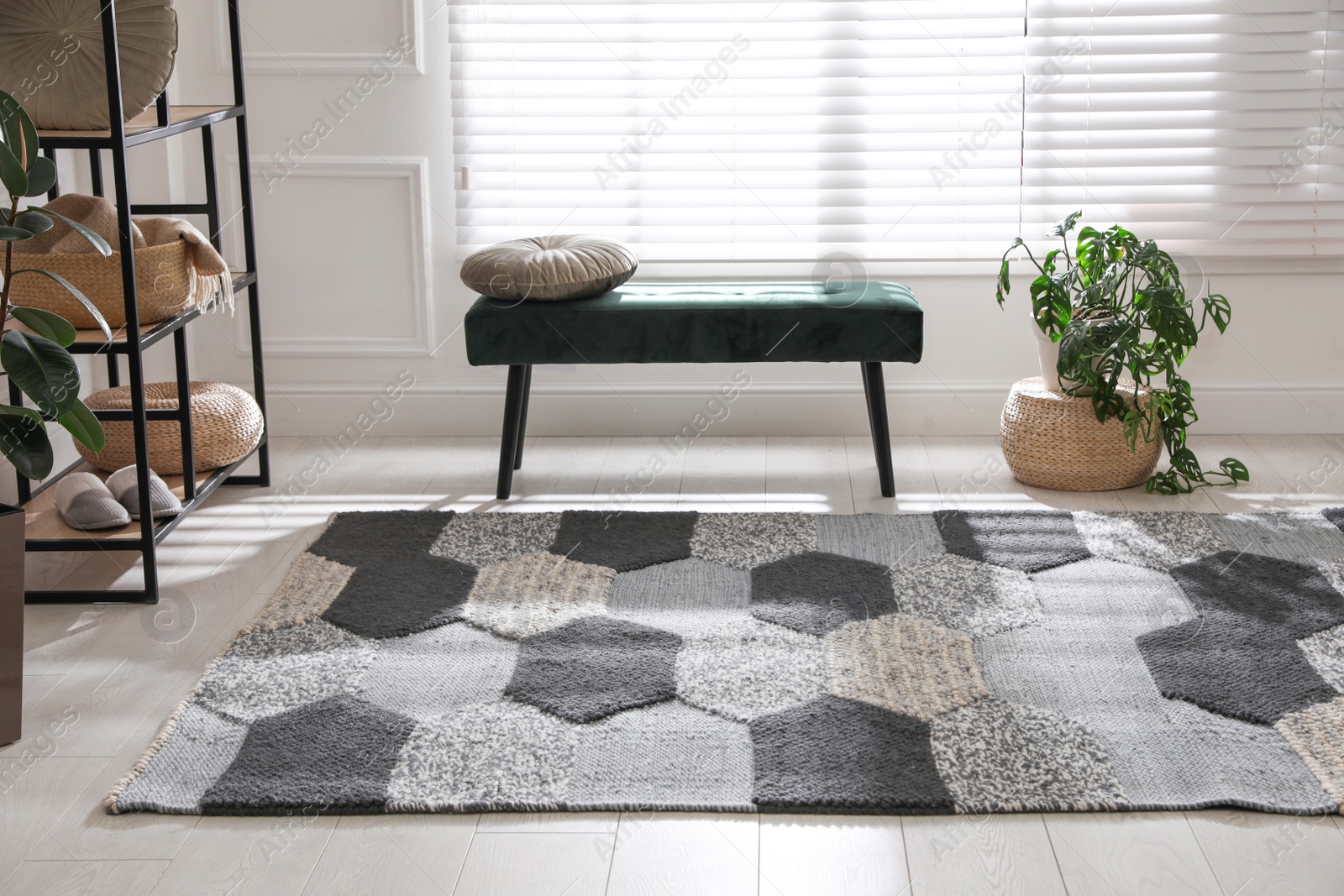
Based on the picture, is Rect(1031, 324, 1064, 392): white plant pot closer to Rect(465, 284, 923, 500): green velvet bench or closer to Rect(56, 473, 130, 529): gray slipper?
Rect(465, 284, 923, 500): green velvet bench

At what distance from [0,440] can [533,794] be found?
40.2 inches

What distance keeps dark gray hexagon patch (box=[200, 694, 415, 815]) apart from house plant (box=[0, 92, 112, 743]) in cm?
38

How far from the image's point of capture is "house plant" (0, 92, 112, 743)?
6.14 ft

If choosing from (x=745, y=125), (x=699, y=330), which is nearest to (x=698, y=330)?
(x=699, y=330)

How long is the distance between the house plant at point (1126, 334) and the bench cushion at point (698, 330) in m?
0.36

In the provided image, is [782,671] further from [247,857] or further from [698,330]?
[698,330]

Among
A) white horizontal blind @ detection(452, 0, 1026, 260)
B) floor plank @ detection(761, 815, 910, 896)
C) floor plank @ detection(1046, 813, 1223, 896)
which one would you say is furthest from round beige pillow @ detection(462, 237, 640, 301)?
floor plank @ detection(1046, 813, 1223, 896)

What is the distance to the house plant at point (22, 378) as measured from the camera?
187 cm

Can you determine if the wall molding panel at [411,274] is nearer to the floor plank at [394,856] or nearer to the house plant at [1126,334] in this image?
the house plant at [1126,334]

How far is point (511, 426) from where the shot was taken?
2.96 meters

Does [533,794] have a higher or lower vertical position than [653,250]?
lower

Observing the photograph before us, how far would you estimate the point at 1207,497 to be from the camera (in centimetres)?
291

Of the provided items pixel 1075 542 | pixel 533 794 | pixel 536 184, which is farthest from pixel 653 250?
pixel 533 794

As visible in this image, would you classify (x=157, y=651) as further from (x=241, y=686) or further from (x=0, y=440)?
(x=0, y=440)
